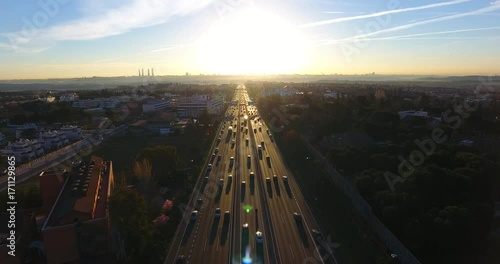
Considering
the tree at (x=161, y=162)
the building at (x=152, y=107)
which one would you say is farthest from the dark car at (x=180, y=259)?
the building at (x=152, y=107)

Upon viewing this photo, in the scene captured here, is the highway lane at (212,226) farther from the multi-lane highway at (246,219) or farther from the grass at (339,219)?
the grass at (339,219)

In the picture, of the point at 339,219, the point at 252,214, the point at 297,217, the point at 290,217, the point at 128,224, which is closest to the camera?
the point at 128,224

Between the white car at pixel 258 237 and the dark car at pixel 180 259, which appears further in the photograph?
the white car at pixel 258 237

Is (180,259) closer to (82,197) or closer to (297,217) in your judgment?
(82,197)

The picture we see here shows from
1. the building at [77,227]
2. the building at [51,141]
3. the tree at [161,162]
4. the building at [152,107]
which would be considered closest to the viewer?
the building at [77,227]

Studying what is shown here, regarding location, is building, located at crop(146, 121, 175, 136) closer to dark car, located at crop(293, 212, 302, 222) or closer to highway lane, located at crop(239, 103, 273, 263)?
highway lane, located at crop(239, 103, 273, 263)

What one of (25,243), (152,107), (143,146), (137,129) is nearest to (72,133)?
(137,129)

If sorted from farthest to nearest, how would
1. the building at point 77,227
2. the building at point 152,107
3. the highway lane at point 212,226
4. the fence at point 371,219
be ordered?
the building at point 152,107
the highway lane at point 212,226
the fence at point 371,219
the building at point 77,227
